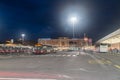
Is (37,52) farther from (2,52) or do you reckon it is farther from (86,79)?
(86,79)

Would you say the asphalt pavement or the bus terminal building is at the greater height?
the bus terminal building

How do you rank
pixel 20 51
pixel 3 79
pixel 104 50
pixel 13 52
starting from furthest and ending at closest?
pixel 104 50, pixel 20 51, pixel 13 52, pixel 3 79

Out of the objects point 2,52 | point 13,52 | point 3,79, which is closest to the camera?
point 3,79

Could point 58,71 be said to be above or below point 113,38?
below

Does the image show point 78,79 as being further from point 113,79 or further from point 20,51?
point 20,51

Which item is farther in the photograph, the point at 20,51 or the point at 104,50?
the point at 104,50

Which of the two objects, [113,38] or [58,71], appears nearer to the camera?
[58,71]

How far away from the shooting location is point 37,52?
93688 mm

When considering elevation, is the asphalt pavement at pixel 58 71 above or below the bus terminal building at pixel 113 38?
below

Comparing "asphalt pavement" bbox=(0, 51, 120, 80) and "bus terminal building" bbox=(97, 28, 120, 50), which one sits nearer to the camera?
"asphalt pavement" bbox=(0, 51, 120, 80)

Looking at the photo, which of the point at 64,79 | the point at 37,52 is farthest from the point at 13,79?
the point at 37,52

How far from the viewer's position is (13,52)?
8569 cm

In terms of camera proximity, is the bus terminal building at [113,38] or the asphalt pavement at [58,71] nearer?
the asphalt pavement at [58,71]

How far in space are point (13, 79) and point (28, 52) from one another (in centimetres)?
7948
